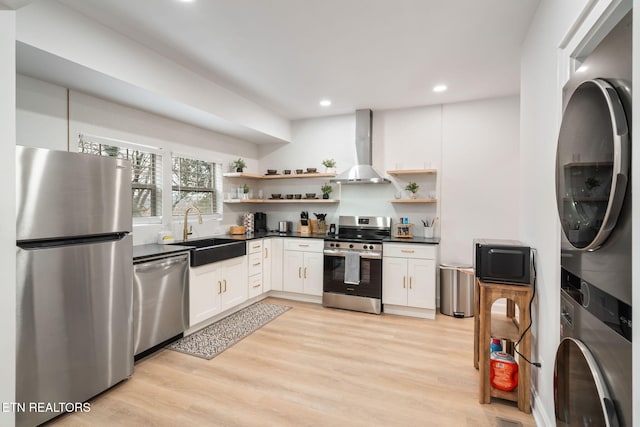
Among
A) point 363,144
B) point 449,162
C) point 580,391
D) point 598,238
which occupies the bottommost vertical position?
point 580,391

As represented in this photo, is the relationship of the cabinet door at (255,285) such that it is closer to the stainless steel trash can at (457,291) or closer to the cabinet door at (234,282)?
the cabinet door at (234,282)

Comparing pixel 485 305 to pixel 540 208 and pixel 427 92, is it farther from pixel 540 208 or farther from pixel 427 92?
pixel 427 92

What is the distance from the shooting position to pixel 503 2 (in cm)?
214

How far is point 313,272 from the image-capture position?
4371 mm

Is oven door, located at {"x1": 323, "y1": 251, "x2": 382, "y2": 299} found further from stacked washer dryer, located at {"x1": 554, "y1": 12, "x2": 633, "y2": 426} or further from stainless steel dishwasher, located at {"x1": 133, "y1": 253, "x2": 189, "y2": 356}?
stacked washer dryer, located at {"x1": 554, "y1": 12, "x2": 633, "y2": 426}

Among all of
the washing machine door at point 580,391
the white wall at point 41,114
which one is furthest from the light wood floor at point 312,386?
the white wall at point 41,114

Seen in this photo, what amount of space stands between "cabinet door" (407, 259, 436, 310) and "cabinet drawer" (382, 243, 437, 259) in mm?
62

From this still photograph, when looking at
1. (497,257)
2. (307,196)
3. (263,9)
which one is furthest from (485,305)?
(307,196)

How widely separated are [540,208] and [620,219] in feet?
3.40

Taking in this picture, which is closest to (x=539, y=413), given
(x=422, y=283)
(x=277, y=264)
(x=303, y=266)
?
(x=422, y=283)

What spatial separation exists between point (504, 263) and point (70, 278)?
2823 millimetres

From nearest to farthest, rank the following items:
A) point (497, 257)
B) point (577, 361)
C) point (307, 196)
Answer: point (577, 361) → point (497, 257) → point (307, 196)

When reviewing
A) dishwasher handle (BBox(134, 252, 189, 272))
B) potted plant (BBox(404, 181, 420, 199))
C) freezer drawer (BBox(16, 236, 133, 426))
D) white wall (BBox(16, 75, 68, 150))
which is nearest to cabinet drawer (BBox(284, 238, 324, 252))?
potted plant (BBox(404, 181, 420, 199))

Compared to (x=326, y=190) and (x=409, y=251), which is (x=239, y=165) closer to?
(x=326, y=190)
